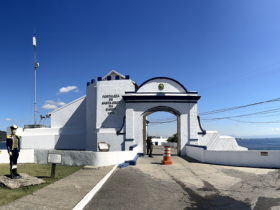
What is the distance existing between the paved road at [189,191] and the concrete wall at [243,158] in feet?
7.10

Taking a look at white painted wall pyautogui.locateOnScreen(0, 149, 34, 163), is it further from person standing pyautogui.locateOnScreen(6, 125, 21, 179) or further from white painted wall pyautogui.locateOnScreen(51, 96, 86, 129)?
white painted wall pyautogui.locateOnScreen(51, 96, 86, 129)

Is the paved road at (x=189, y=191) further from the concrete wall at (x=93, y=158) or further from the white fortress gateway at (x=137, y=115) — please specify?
the white fortress gateway at (x=137, y=115)

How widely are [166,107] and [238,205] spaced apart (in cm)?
1468

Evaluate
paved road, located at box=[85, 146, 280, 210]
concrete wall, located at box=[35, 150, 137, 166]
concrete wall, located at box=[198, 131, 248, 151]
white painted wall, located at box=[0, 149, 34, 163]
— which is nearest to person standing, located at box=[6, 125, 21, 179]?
paved road, located at box=[85, 146, 280, 210]

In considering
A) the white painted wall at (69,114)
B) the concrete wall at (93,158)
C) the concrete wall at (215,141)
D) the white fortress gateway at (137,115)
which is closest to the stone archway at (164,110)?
the white fortress gateway at (137,115)

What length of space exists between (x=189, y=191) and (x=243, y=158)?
23.5 ft

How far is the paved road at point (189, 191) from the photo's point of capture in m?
5.97

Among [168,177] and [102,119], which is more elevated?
[102,119]

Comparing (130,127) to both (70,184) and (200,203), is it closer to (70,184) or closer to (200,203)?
(70,184)

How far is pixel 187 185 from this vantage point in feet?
27.3

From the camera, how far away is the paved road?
5.97 metres

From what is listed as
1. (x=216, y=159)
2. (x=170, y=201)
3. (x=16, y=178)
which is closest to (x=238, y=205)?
(x=170, y=201)

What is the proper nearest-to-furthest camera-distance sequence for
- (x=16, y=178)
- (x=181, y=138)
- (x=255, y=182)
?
1. (x=16, y=178)
2. (x=255, y=182)
3. (x=181, y=138)

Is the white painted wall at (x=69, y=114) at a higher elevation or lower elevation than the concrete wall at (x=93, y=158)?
higher
